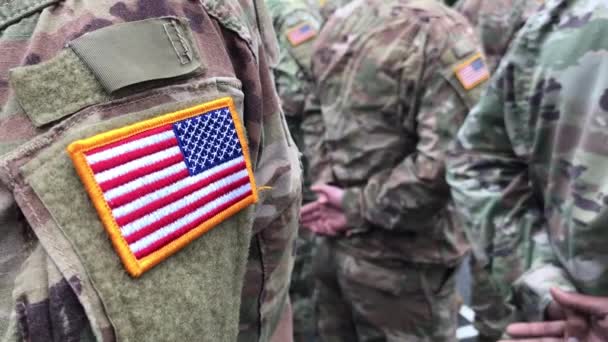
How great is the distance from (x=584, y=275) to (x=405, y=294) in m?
0.90

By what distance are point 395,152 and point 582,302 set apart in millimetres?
850

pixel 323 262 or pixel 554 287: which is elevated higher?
pixel 554 287

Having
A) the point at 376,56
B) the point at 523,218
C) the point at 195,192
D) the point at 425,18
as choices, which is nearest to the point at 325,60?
the point at 376,56

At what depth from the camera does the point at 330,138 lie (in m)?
1.84

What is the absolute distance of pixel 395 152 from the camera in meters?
1.71

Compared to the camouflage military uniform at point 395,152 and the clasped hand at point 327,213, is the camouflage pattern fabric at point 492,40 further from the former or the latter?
the clasped hand at point 327,213

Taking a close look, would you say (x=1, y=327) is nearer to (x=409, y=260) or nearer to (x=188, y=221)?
(x=188, y=221)

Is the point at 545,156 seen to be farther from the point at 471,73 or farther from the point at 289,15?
the point at 289,15

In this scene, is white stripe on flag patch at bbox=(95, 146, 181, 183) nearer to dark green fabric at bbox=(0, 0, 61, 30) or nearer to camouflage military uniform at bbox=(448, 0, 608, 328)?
dark green fabric at bbox=(0, 0, 61, 30)

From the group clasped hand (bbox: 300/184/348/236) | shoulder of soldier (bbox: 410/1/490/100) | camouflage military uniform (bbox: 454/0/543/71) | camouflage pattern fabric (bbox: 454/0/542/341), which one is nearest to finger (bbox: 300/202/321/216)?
clasped hand (bbox: 300/184/348/236)

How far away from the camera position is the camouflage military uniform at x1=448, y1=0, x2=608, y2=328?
2.95 feet

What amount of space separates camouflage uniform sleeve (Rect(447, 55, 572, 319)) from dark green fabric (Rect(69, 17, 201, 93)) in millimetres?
654

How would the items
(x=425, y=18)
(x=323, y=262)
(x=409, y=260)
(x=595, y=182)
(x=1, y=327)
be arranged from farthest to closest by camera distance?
(x=323, y=262)
(x=409, y=260)
(x=425, y=18)
(x=595, y=182)
(x=1, y=327)

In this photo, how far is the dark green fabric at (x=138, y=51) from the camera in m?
0.55
